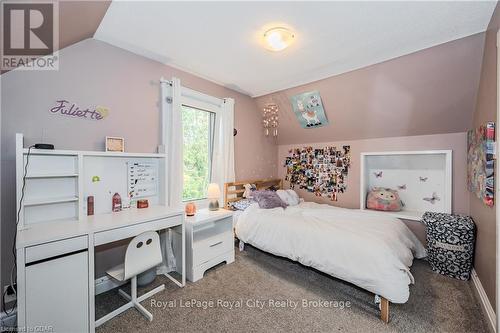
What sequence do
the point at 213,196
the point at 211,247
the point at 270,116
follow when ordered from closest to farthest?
the point at 211,247, the point at 213,196, the point at 270,116

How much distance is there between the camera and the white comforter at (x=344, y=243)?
177 centimetres

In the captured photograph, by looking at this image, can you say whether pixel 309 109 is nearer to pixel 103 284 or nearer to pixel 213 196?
pixel 213 196

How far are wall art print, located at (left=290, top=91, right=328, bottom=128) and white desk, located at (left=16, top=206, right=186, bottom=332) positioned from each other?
9.85ft

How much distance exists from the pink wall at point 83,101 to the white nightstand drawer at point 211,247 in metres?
0.85

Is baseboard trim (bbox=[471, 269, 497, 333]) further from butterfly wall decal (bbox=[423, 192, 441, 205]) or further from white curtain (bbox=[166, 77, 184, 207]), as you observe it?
white curtain (bbox=[166, 77, 184, 207])

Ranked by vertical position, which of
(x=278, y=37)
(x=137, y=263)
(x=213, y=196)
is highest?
(x=278, y=37)

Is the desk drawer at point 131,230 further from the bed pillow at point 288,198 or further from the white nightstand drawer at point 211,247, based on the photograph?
the bed pillow at point 288,198

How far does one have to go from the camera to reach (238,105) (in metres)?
3.70

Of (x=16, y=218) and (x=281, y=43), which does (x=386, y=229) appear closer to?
(x=281, y=43)

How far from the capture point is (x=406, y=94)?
2732 millimetres

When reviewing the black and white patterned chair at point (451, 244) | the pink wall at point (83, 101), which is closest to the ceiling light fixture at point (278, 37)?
the pink wall at point (83, 101)

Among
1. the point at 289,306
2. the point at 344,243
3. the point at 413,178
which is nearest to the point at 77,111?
the point at 289,306

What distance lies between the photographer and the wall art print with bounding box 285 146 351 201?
12.6 ft

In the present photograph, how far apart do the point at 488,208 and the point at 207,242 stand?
109 inches
